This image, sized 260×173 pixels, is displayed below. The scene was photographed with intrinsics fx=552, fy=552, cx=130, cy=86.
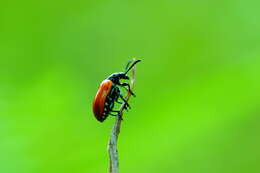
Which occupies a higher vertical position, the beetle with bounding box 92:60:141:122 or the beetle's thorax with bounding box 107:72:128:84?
the beetle's thorax with bounding box 107:72:128:84

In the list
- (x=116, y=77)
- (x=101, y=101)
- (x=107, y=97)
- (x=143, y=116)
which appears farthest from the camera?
(x=116, y=77)

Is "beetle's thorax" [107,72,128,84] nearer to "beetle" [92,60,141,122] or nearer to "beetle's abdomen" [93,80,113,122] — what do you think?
"beetle" [92,60,141,122]

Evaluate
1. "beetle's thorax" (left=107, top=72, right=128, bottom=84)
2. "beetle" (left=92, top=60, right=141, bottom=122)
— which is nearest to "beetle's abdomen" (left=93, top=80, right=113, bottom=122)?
"beetle" (left=92, top=60, right=141, bottom=122)

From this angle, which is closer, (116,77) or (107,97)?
(107,97)

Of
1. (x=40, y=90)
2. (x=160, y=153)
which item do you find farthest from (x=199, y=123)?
(x=40, y=90)

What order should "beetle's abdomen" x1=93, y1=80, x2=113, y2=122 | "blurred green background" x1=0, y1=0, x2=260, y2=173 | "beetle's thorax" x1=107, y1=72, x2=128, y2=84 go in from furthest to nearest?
"beetle's thorax" x1=107, y1=72, x2=128, y2=84
"beetle's abdomen" x1=93, y1=80, x2=113, y2=122
"blurred green background" x1=0, y1=0, x2=260, y2=173

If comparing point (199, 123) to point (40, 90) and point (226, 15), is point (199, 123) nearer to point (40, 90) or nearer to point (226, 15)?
point (40, 90)

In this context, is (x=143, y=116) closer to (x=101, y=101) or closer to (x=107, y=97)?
(x=101, y=101)

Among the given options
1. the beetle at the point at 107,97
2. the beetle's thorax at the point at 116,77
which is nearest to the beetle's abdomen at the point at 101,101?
the beetle at the point at 107,97

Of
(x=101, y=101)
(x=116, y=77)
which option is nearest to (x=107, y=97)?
(x=101, y=101)
